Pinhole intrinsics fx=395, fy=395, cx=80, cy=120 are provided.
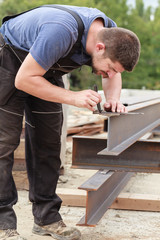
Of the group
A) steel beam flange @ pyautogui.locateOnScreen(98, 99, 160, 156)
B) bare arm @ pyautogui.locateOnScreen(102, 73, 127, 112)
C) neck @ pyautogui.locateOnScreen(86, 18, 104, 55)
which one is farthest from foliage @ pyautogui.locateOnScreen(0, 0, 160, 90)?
neck @ pyautogui.locateOnScreen(86, 18, 104, 55)

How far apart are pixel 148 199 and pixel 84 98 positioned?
2.04m

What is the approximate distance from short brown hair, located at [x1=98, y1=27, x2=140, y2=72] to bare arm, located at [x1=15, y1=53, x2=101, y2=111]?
12.7 inches

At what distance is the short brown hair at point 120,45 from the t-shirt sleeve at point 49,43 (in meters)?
0.29

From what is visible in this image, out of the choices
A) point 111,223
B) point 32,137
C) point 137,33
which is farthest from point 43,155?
point 137,33

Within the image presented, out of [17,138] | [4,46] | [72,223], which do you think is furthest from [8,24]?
[72,223]

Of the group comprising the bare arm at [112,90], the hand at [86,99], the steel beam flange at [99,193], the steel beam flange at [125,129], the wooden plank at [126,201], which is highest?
the hand at [86,99]

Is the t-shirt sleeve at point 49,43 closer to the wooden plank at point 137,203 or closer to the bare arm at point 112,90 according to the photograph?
the bare arm at point 112,90

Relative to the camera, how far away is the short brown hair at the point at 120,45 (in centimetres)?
289

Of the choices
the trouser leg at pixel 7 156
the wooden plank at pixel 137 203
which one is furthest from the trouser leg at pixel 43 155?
the wooden plank at pixel 137 203

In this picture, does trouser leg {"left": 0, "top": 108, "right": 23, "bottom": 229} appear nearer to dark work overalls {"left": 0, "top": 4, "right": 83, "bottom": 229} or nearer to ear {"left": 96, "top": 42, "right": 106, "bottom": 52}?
dark work overalls {"left": 0, "top": 4, "right": 83, "bottom": 229}

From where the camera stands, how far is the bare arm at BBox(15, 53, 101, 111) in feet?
9.20

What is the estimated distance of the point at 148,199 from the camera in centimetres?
447

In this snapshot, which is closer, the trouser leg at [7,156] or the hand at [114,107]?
the trouser leg at [7,156]

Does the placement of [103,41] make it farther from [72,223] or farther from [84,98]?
[72,223]
